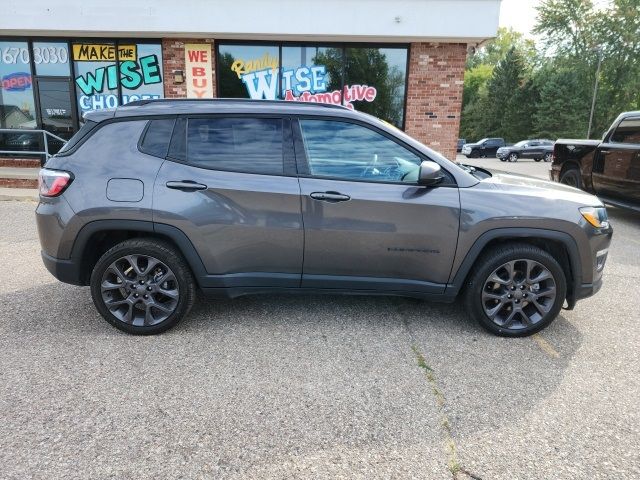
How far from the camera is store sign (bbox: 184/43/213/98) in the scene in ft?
36.8

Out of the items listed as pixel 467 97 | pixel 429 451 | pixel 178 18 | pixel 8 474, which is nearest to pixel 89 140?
pixel 8 474

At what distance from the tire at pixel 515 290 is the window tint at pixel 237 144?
1.72 m

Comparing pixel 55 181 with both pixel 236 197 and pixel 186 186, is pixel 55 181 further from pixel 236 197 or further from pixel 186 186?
pixel 236 197

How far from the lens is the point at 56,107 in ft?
39.4

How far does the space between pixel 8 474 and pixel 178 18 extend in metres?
10.6

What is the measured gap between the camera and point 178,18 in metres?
10.4

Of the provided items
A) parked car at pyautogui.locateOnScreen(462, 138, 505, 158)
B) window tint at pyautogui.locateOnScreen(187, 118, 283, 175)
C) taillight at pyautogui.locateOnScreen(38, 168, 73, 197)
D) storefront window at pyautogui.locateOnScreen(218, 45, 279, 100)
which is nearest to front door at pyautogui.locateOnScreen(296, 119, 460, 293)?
window tint at pyautogui.locateOnScreen(187, 118, 283, 175)

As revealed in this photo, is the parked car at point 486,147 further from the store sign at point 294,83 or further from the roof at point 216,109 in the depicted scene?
the roof at point 216,109

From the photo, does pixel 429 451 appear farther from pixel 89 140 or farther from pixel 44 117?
pixel 44 117

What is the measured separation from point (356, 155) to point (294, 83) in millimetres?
8802

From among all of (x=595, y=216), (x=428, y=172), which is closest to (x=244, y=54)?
(x=428, y=172)

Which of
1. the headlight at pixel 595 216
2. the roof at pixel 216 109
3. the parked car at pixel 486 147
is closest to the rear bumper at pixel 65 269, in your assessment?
the roof at pixel 216 109

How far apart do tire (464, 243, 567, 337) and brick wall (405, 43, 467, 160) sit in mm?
8243

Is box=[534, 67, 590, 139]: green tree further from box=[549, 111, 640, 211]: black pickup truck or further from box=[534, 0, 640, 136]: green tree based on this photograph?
box=[549, 111, 640, 211]: black pickup truck
